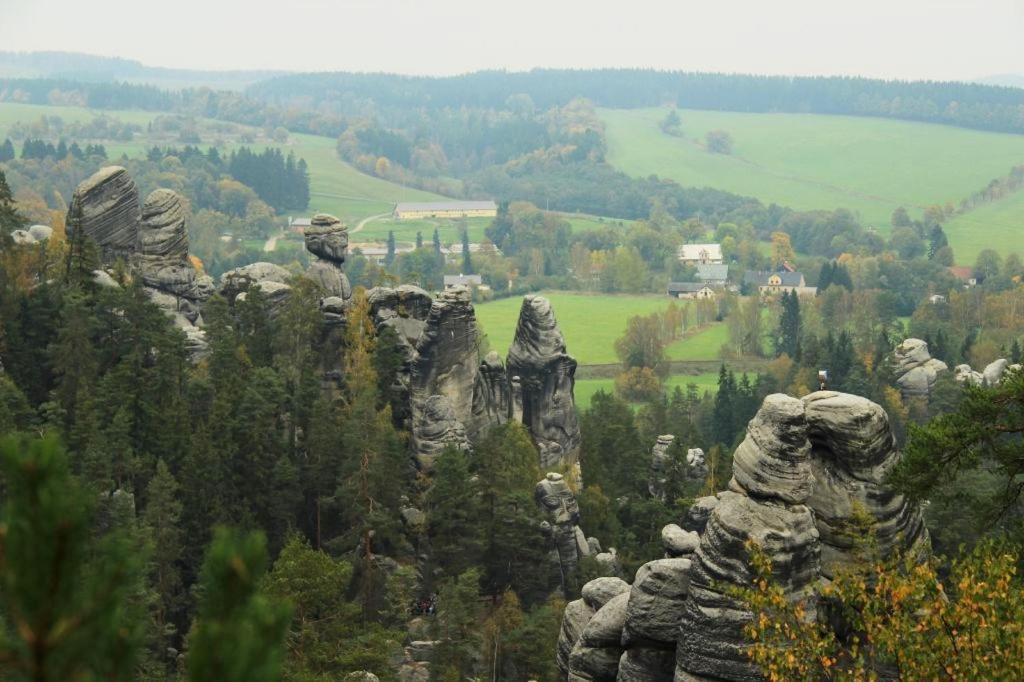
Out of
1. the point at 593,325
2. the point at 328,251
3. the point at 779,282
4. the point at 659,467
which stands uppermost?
the point at 328,251

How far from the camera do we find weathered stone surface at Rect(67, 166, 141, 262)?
78.6m

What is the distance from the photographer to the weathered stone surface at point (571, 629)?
33.2m

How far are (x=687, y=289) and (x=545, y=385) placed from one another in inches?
4799

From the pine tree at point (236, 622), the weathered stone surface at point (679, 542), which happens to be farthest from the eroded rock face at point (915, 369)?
the pine tree at point (236, 622)

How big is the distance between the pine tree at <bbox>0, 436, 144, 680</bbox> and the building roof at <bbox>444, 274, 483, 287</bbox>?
174 meters

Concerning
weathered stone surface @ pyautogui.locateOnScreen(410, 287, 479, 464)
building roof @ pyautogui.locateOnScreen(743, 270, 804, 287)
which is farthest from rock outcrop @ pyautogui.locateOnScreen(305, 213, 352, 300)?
building roof @ pyautogui.locateOnScreen(743, 270, 804, 287)

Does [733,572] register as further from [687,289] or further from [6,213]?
[687,289]

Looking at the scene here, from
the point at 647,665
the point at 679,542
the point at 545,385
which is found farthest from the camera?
the point at 545,385

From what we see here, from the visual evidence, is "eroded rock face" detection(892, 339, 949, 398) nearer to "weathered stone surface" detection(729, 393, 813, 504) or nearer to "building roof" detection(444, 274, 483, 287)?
"weathered stone surface" detection(729, 393, 813, 504)

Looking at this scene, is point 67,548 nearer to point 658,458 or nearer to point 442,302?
point 442,302

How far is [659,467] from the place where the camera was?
73.6m

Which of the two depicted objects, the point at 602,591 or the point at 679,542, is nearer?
the point at 679,542

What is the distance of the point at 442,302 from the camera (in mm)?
65938

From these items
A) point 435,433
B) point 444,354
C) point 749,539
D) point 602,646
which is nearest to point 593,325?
point 444,354
